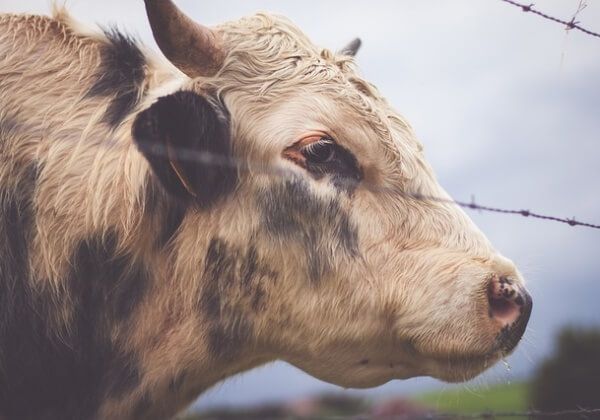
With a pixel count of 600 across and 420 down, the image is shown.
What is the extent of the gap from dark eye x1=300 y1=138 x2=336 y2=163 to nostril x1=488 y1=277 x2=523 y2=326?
0.89 meters

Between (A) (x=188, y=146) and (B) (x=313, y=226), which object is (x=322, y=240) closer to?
(B) (x=313, y=226)

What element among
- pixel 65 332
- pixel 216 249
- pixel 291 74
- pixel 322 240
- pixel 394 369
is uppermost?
pixel 291 74

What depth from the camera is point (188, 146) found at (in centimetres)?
346

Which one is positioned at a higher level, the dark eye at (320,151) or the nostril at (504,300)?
the dark eye at (320,151)

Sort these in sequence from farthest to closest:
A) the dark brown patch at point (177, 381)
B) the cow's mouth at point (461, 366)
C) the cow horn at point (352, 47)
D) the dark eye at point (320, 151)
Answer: the cow horn at point (352, 47) < the dark brown patch at point (177, 381) < the dark eye at point (320, 151) < the cow's mouth at point (461, 366)

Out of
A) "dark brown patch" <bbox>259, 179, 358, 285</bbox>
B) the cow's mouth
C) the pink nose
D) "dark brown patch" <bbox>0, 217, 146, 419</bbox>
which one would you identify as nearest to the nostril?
the pink nose

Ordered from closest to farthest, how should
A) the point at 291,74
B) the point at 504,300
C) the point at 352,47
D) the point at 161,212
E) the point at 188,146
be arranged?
1. the point at 504,300
2. the point at 188,146
3. the point at 161,212
4. the point at 291,74
5. the point at 352,47

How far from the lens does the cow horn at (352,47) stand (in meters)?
4.84

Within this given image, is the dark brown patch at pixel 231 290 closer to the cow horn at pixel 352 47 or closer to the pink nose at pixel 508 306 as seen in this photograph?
the pink nose at pixel 508 306

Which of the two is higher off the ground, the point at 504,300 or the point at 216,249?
the point at 504,300

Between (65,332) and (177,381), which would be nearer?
(65,332)

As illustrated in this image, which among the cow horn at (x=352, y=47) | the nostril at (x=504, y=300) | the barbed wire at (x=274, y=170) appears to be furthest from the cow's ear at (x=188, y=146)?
the cow horn at (x=352, y=47)

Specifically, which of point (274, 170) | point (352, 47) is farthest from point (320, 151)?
point (352, 47)

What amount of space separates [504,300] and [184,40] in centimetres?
178
